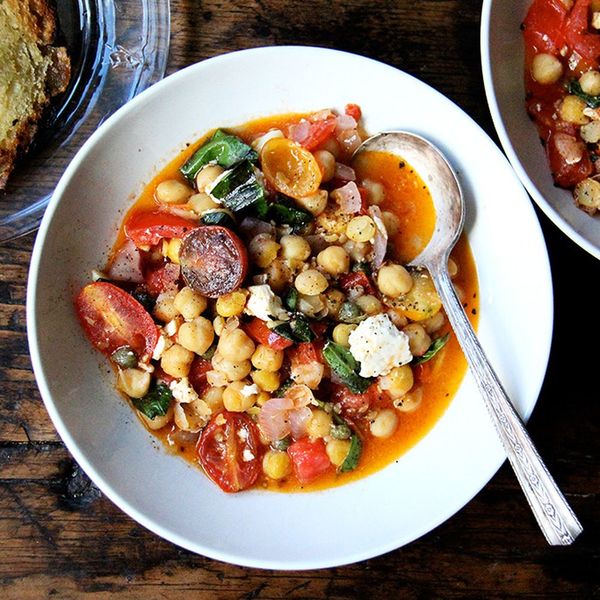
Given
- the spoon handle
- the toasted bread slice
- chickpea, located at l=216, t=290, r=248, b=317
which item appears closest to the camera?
the spoon handle

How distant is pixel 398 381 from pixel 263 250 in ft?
2.45

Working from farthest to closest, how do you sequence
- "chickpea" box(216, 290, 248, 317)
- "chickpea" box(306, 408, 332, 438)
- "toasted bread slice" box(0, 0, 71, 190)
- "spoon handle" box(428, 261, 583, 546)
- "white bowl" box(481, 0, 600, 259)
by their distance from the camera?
"toasted bread slice" box(0, 0, 71, 190) < "chickpea" box(306, 408, 332, 438) < "chickpea" box(216, 290, 248, 317) < "white bowl" box(481, 0, 600, 259) < "spoon handle" box(428, 261, 583, 546)

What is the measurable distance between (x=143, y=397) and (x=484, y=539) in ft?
5.40

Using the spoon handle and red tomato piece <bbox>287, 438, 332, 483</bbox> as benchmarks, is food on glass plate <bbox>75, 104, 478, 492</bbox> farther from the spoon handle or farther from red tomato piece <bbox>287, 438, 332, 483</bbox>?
the spoon handle

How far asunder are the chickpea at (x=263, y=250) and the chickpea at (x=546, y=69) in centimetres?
126

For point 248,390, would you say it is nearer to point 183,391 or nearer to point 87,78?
point 183,391

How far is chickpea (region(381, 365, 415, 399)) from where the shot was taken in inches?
116

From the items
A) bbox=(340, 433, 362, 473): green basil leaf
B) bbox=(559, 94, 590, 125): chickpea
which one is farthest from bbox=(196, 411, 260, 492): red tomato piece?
bbox=(559, 94, 590, 125): chickpea

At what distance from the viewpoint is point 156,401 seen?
300 centimetres

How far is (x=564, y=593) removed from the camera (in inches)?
132

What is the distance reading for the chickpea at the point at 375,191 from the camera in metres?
3.04

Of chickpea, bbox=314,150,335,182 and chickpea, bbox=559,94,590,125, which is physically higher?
chickpea, bbox=559,94,590,125

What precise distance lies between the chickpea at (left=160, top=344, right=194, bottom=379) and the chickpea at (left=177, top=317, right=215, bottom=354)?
0.08 feet

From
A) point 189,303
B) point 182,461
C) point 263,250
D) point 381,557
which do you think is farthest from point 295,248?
point 381,557
